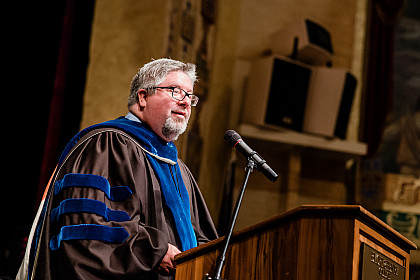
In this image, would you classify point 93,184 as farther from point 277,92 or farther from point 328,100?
point 328,100

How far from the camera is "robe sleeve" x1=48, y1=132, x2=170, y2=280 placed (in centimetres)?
210

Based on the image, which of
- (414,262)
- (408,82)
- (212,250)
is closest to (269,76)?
(408,82)

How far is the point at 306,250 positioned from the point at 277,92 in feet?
13.8

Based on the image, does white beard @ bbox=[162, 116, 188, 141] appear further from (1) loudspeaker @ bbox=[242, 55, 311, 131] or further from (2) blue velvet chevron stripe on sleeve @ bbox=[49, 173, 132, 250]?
(1) loudspeaker @ bbox=[242, 55, 311, 131]

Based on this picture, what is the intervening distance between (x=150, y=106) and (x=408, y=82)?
5.31 metres

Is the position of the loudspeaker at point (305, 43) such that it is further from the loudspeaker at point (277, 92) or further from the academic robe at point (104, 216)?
the academic robe at point (104, 216)

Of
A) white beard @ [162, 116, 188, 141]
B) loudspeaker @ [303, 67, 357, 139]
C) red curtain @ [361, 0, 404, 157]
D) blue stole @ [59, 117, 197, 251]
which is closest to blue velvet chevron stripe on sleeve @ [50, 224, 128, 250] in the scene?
blue stole @ [59, 117, 197, 251]

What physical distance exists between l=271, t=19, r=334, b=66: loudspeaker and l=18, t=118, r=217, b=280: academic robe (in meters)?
3.92

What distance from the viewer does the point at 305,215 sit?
74.5 inches

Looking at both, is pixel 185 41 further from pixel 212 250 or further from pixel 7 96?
pixel 212 250

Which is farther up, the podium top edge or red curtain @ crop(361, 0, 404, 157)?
red curtain @ crop(361, 0, 404, 157)

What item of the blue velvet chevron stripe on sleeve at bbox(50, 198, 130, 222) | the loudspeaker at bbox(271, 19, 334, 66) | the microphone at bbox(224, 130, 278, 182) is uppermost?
the loudspeaker at bbox(271, 19, 334, 66)

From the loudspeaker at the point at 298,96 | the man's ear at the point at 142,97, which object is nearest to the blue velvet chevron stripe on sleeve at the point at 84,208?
the man's ear at the point at 142,97

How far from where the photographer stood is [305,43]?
19.7ft
